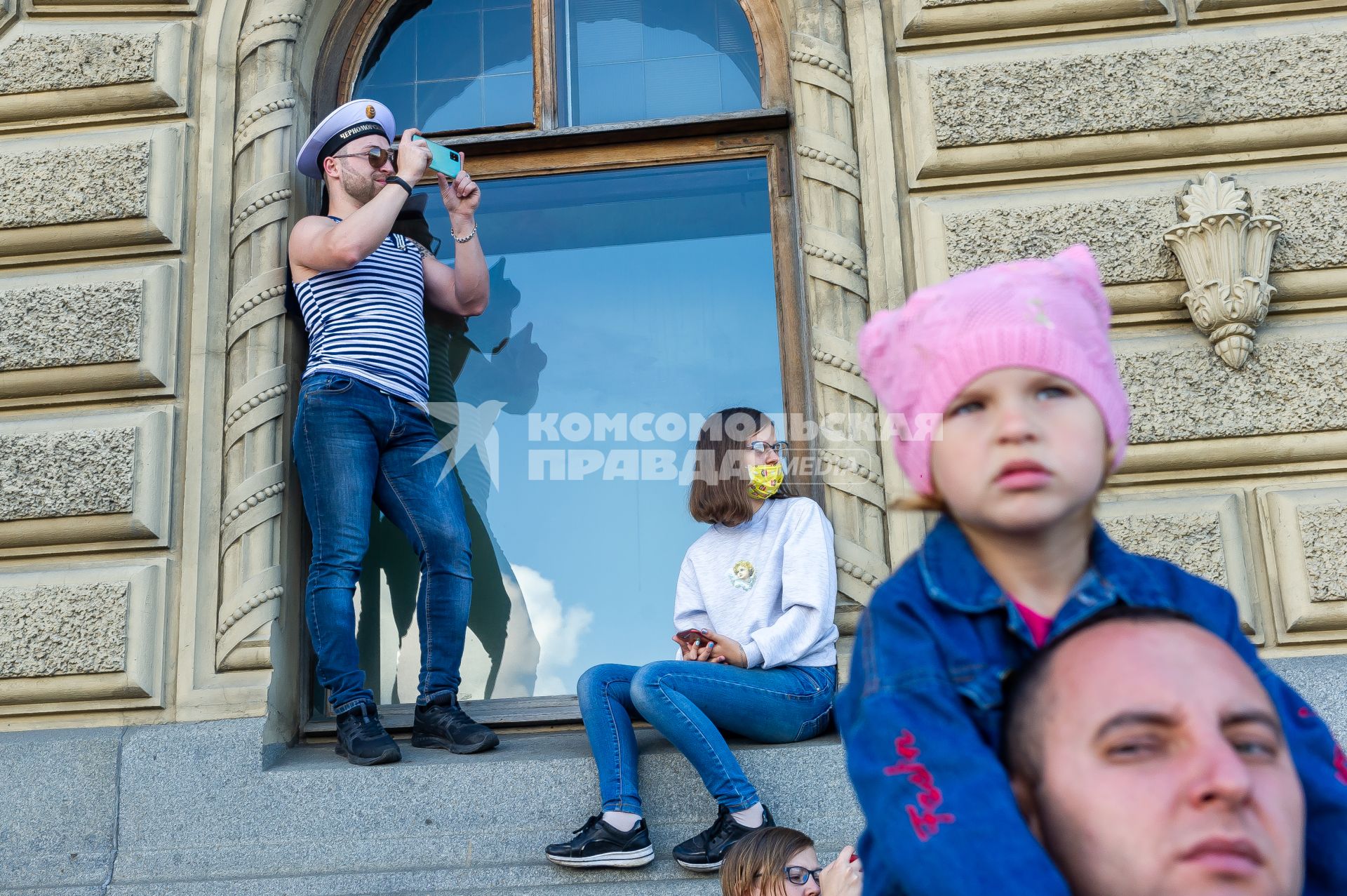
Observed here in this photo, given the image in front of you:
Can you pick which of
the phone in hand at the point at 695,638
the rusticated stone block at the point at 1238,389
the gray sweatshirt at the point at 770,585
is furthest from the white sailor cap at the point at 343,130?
the rusticated stone block at the point at 1238,389

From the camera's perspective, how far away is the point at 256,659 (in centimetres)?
393

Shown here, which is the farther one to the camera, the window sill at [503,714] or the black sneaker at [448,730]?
the window sill at [503,714]

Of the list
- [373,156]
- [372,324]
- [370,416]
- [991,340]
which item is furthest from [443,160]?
[991,340]

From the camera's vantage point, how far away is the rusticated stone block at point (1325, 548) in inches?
145

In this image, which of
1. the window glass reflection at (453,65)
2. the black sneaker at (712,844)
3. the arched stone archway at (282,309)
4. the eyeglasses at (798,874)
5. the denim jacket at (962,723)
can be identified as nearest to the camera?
the denim jacket at (962,723)

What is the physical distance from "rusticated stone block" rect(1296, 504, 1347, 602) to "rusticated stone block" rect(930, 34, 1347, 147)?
1.31 metres

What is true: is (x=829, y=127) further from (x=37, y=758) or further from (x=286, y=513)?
(x=37, y=758)

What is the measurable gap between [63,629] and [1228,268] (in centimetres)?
379

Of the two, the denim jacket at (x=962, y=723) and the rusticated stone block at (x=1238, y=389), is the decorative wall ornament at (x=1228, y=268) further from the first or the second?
the denim jacket at (x=962, y=723)

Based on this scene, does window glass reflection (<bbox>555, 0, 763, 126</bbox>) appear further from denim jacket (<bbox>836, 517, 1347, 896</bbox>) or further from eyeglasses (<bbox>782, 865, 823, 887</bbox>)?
denim jacket (<bbox>836, 517, 1347, 896</bbox>)

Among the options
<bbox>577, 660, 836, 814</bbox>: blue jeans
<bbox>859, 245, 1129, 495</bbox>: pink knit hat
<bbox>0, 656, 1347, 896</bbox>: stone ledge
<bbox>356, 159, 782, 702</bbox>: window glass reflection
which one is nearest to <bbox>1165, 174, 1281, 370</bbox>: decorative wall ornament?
<bbox>0, 656, 1347, 896</bbox>: stone ledge

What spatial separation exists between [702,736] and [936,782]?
2.14m

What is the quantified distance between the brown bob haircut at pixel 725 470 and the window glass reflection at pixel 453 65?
1.64 m

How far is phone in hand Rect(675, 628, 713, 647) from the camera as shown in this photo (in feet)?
11.8
